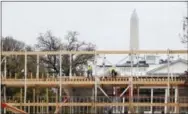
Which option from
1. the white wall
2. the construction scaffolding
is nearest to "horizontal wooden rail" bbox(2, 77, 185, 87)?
the construction scaffolding

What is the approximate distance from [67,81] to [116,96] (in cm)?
392


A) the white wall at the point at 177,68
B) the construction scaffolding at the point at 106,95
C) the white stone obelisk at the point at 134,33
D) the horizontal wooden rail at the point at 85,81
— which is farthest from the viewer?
the white stone obelisk at the point at 134,33

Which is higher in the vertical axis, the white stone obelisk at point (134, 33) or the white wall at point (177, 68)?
the white stone obelisk at point (134, 33)

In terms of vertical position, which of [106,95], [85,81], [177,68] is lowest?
[106,95]

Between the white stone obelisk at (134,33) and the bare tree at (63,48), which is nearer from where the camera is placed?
the bare tree at (63,48)

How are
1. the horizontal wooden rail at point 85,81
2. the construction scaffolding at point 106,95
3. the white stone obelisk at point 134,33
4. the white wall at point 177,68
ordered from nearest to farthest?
the construction scaffolding at point 106,95, the horizontal wooden rail at point 85,81, the white wall at point 177,68, the white stone obelisk at point 134,33

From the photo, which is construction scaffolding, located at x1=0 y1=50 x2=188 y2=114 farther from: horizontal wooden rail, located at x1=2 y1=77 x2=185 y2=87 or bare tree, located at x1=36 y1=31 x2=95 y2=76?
bare tree, located at x1=36 y1=31 x2=95 y2=76

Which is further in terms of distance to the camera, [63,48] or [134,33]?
[134,33]

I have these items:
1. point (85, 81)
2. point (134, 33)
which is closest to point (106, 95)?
point (85, 81)

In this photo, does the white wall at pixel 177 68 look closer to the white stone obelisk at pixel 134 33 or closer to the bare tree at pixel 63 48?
the bare tree at pixel 63 48

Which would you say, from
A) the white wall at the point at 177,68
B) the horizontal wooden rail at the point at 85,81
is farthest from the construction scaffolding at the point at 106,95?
the white wall at the point at 177,68

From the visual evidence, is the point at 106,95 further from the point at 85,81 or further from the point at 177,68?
the point at 177,68

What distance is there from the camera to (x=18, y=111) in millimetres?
29203

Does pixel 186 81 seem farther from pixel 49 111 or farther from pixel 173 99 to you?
pixel 49 111
